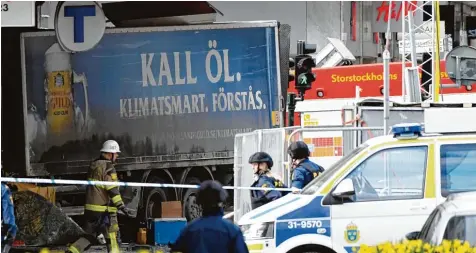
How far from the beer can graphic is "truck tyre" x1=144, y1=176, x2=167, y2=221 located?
1.69 metres

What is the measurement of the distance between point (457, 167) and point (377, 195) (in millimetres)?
764

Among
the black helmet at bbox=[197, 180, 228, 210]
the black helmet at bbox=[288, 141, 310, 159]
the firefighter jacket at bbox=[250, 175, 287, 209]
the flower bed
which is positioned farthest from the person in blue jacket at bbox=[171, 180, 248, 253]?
the black helmet at bbox=[288, 141, 310, 159]

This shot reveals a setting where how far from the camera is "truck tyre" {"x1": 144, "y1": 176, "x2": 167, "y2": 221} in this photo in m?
20.9

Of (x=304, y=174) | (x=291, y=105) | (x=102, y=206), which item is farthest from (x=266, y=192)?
(x=291, y=105)

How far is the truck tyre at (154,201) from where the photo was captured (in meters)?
20.9

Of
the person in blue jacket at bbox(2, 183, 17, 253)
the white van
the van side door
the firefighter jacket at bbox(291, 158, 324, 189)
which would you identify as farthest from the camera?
the firefighter jacket at bbox(291, 158, 324, 189)

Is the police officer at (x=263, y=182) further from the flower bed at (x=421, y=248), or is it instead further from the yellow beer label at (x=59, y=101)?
the yellow beer label at (x=59, y=101)

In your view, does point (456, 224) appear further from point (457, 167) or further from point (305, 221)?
point (305, 221)

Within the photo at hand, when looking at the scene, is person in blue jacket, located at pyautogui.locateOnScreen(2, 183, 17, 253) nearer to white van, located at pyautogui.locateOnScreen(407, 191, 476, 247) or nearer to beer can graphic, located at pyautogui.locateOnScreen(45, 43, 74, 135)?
white van, located at pyautogui.locateOnScreen(407, 191, 476, 247)

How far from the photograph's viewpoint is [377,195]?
38.2 feet

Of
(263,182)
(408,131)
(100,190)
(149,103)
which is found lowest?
(100,190)

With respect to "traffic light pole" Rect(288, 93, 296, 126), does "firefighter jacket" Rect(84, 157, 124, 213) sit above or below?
below

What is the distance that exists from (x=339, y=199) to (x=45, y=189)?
8657 mm

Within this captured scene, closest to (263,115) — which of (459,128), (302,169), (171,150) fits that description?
(171,150)
